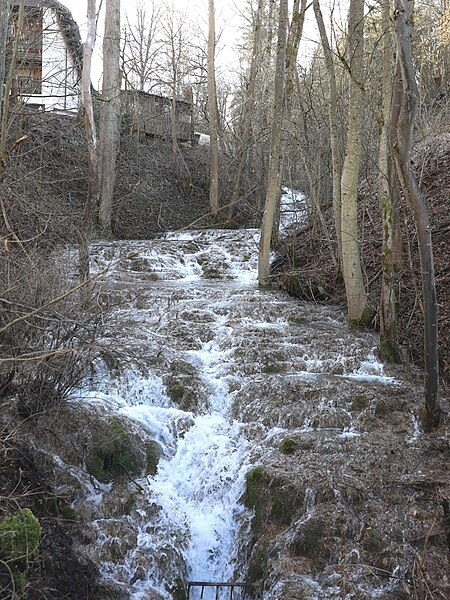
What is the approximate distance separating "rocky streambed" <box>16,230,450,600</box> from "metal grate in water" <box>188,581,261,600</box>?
0.12 m

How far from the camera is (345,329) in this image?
1112 centimetres

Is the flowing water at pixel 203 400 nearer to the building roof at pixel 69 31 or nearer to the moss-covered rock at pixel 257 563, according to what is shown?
the moss-covered rock at pixel 257 563

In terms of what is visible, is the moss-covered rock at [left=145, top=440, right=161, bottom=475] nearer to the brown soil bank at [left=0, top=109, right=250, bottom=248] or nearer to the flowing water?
the flowing water

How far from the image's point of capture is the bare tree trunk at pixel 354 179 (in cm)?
1021

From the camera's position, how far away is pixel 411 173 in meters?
6.62

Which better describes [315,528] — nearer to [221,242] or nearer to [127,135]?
[221,242]

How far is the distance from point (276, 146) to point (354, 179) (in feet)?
12.2

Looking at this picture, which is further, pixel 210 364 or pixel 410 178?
pixel 210 364

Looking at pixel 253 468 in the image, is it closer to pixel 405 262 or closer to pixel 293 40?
pixel 405 262

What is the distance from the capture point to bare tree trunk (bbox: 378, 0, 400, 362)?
921 centimetres

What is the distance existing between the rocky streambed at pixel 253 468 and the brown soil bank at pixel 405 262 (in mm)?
697

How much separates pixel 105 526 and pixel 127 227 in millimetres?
15033

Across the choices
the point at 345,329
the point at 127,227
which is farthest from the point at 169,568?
the point at 127,227

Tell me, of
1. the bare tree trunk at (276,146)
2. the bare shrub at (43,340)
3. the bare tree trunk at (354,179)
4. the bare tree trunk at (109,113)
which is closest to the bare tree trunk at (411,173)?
the bare tree trunk at (354,179)
